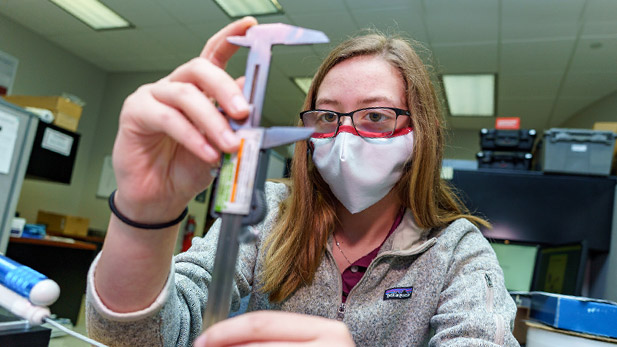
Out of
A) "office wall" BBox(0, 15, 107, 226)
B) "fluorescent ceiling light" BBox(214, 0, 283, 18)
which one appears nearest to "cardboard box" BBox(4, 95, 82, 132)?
"fluorescent ceiling light" BBox(214, 0, 283, 18)

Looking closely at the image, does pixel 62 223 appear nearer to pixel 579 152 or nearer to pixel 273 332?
pixel 579 152

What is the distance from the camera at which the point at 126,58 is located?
4754 millimetres

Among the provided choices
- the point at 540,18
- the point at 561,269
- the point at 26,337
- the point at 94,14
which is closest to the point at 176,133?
the point at 26,337

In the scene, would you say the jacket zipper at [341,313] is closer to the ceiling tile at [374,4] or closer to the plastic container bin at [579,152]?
the plastic container bin at [579,152]

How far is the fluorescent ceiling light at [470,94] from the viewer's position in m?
4.11

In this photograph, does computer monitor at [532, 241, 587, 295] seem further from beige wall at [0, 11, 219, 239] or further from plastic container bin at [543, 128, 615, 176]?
beige wall at [0, 11, 219, 239]

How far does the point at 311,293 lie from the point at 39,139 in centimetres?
225

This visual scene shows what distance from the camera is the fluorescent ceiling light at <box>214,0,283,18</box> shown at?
327cm

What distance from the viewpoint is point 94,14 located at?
3.90 meters

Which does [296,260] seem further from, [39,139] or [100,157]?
[100,157]

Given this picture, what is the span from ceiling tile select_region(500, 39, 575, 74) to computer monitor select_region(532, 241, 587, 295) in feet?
7.31

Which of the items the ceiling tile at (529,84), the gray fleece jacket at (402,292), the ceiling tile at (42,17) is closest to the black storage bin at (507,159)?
the gray fleece jacket at (402,292)

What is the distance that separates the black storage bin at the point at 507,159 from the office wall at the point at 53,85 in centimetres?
418

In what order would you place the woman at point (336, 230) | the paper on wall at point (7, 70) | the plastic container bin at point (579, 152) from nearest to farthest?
the woman at point (336, 230) → the plastic container bin at point (579, 152) → the paper on wall at point (7, 70)
